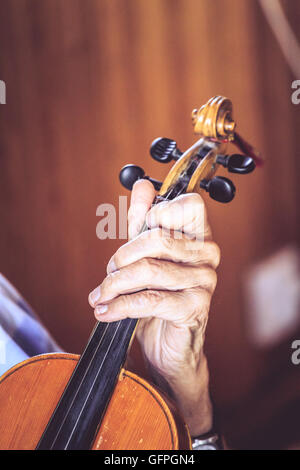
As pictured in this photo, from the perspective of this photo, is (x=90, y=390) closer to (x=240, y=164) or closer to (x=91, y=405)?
(x=91, y=405)

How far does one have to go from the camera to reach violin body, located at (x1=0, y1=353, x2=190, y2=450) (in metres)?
0.54

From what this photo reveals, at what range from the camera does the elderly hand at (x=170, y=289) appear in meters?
0.59

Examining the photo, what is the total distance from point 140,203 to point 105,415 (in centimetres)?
33

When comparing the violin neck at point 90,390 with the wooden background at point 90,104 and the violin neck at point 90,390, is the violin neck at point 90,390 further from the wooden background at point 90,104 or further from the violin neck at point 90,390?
the wooden background at point 90,104

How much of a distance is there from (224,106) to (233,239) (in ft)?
4.10

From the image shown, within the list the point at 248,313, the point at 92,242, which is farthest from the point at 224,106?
the point at 248,313

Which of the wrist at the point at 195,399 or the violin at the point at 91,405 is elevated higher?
the violin at the point at 91,405

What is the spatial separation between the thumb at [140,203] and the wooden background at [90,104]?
962 millimetres

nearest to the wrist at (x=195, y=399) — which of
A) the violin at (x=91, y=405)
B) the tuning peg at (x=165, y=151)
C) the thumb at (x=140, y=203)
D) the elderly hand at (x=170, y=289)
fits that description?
the elderly hand at (x=170, y=289)

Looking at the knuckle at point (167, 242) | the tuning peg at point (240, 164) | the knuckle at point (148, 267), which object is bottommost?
the knuckle at point (148, 267)

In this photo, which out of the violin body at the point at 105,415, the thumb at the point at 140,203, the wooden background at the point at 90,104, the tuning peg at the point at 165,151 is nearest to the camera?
the violin body at the point at 105,415

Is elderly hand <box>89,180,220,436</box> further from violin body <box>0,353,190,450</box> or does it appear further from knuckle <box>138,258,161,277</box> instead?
violin body <box>0,353,190,450</box>

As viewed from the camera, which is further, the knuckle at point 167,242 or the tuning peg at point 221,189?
the tuning peg at point 221,189
